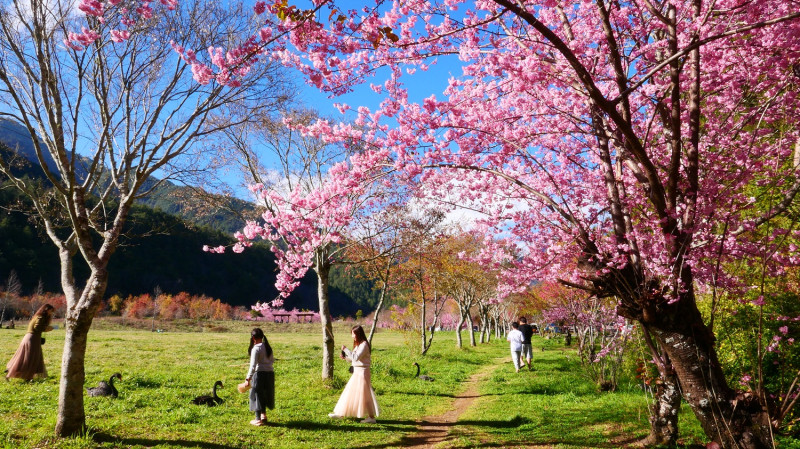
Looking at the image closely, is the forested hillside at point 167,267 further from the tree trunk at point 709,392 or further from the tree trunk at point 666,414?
the tree trunk at point 709,392

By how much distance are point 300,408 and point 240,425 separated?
1670 mm

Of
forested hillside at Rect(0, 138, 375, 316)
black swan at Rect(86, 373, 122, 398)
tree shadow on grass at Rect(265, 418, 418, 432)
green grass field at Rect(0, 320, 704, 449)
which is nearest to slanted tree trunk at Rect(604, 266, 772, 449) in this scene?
green grass field at Rect(0, 320, 704, 449)

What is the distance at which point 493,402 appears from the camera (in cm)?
1010

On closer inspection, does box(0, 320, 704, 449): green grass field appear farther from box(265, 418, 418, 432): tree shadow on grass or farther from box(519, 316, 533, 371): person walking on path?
box(519, 316, 533, 371): person walking on path

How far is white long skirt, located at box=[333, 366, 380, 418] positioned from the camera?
26.3ft

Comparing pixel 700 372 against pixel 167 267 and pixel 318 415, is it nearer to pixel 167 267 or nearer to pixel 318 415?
pixel 318 415

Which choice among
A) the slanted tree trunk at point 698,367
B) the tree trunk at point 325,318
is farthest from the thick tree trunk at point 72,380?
the slanted tree trunk at point 698,367

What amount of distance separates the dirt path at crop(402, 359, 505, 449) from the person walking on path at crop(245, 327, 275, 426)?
2.50 metres

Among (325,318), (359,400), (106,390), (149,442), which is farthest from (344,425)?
(106,390)

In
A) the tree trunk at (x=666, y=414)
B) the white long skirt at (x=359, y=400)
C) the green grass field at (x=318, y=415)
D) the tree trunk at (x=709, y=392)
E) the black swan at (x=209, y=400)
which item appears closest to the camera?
the tree trunk at (x=709, y=392)

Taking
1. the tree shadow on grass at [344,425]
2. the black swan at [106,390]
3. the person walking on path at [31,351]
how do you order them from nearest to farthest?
1. the tree shadow on grass at [344,425]
2. the black swan at [106,390]
3. the person walking on path at [31,351]

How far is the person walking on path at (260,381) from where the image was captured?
7.57 metres

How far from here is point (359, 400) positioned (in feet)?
26.5

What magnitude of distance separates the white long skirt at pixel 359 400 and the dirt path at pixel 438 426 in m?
0.97
